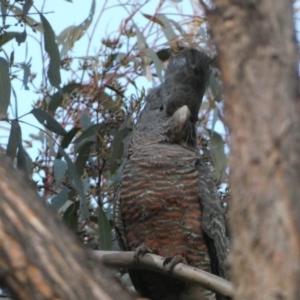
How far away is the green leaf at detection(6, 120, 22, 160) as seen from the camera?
120 inches

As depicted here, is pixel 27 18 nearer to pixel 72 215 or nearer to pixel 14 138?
pixel 14 138

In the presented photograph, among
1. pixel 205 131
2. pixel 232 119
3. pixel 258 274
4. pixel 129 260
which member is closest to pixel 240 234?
pixel 258 274

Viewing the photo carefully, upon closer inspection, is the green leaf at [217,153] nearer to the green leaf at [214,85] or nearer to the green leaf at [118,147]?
the green leaf at [214,85]

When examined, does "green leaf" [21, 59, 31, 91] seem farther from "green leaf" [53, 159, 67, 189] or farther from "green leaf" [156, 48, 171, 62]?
"green leaf" [156, 48, 171, 62]

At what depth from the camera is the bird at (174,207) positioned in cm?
303

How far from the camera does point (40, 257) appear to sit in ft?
3.85

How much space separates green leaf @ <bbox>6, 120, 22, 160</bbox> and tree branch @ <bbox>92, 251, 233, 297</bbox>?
0.81 metres

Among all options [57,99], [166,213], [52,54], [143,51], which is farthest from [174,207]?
[143,51]

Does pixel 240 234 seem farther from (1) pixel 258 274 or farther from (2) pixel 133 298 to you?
(2) pixel 133 298

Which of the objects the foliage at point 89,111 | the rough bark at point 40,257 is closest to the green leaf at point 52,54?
the foliage at point 89,111

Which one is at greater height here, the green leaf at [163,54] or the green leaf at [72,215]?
the green leaf at [163,54]

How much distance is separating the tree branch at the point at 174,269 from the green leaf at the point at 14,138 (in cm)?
81

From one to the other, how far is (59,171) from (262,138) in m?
2.05

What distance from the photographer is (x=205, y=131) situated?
3.95 m
